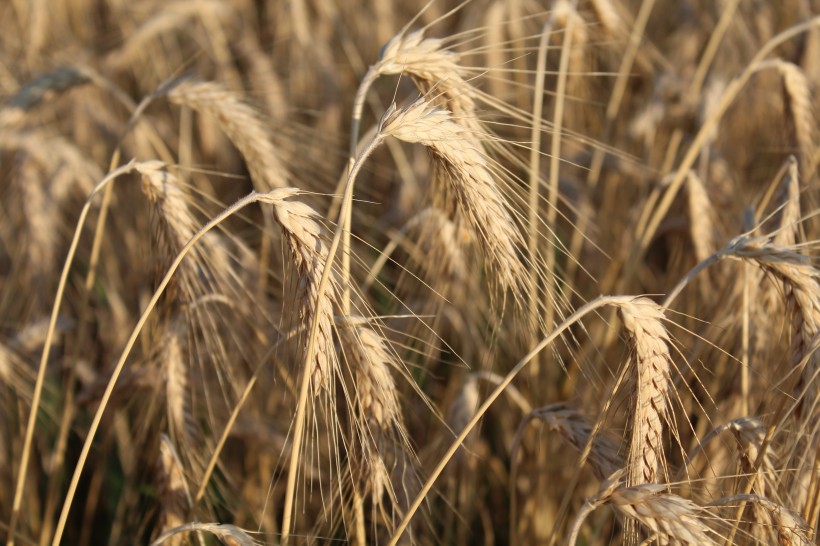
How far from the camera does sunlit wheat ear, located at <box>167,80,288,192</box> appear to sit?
1.69 meters

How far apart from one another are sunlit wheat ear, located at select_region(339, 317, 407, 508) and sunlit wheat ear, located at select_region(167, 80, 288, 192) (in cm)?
51

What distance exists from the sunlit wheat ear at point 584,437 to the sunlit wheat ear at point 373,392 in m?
0.28

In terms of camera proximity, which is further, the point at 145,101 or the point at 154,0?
the point at 154,0

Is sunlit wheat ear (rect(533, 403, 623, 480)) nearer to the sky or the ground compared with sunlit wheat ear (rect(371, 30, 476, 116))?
nearer to the ground

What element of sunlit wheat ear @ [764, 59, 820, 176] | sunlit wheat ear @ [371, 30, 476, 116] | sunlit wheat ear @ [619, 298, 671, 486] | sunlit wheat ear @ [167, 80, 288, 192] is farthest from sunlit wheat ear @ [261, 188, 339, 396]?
sunlit wheat ear @ [764, 59, 820, 176]

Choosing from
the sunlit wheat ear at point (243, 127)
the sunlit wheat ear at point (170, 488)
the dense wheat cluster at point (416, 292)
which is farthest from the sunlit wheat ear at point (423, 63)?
the sunlit wheat ear at point (170, 488)

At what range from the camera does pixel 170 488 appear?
4.64 feet

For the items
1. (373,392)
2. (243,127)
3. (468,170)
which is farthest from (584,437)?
(243,127)

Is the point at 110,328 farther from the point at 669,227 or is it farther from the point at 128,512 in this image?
the point at 669,227

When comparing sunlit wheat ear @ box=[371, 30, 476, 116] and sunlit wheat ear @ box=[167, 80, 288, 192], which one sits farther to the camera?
sunlit wheat ear @ box=[167, 80, 288, 192]

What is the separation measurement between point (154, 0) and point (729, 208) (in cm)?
257

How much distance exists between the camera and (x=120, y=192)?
2.88 metres

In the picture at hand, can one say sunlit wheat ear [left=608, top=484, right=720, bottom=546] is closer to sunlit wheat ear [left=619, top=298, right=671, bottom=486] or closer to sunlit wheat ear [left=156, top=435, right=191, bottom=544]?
sunlit wheat ear [left=619, top=298, right=671, bottom=486]

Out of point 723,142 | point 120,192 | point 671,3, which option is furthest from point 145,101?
point 671,3
